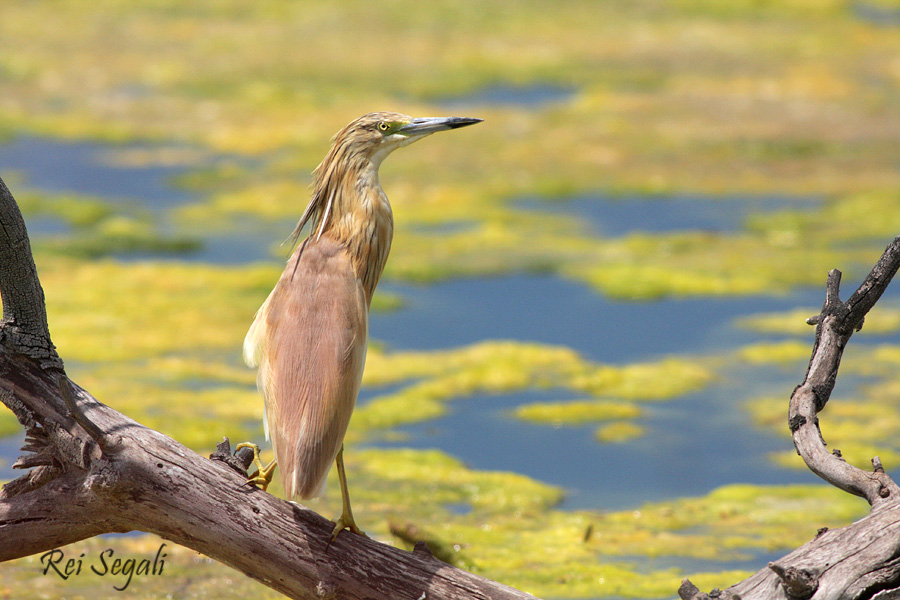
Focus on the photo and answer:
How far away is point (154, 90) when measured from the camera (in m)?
11.6

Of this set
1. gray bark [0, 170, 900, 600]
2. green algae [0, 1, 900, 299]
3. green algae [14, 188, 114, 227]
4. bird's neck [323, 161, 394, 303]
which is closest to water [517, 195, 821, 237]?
green algae [0, 1, 900, 299]

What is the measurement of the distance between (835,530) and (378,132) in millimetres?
1628

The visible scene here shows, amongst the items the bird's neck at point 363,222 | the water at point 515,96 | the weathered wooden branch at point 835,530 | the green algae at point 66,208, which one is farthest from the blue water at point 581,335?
the water at point 515,96

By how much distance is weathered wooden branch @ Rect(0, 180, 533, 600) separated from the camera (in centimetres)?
270

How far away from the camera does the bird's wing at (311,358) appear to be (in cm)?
275

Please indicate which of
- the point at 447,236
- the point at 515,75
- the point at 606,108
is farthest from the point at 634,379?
the point at 515,75

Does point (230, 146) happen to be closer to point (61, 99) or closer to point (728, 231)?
point (61, 99)

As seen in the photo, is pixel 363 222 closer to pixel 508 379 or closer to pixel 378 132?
pixel 378 132

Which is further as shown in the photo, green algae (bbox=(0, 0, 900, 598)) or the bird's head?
green algae (bbox=(0, 0, 900, 598))

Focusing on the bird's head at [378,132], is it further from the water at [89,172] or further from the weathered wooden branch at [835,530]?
the water at [89,172]

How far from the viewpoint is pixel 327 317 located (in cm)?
293

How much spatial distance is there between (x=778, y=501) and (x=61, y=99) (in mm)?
8797

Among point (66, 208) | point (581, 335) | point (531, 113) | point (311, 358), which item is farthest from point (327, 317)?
point (531, 113)

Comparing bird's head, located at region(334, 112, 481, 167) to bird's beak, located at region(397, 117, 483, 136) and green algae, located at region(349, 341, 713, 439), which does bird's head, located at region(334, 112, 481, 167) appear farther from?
green algae, located at region(349, 341, 713, 439)
